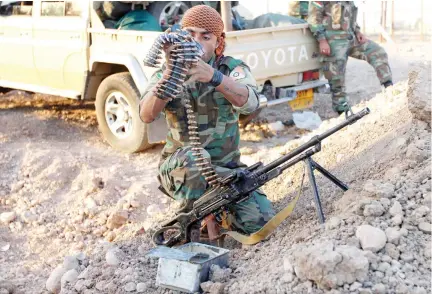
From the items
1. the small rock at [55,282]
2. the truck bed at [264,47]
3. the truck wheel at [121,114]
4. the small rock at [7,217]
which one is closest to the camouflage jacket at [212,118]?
the small rock at [55,282]

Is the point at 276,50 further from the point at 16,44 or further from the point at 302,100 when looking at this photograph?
the point at 16,44

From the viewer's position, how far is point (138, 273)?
337 centimetres

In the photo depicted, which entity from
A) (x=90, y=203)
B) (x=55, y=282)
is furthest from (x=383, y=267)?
(x=90, y=203)

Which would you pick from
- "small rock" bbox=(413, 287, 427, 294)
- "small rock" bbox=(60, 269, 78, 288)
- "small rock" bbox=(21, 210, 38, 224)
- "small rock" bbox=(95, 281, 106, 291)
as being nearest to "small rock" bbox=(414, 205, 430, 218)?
"small rock" bbox=(413, 287, 427, 294)

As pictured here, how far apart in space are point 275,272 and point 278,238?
2.01 feet

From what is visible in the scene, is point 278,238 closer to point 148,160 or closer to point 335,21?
point 148,160

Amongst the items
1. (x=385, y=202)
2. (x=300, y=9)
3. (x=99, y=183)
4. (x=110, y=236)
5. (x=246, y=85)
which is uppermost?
(x=300, y=9)

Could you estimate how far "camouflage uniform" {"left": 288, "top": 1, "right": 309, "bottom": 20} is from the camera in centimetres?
823

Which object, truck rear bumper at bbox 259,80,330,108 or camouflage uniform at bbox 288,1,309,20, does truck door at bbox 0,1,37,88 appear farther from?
camouflage uniform at bbox 288,1,309,20

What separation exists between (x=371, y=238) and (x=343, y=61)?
5.24 meters

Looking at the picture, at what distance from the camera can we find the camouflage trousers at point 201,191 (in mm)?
3770

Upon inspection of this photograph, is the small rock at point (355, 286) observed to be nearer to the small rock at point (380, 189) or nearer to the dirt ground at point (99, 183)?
the dirt ground at point (99, 183)

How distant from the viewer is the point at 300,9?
27.0ft

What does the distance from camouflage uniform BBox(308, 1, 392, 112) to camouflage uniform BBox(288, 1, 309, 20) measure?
56cm
